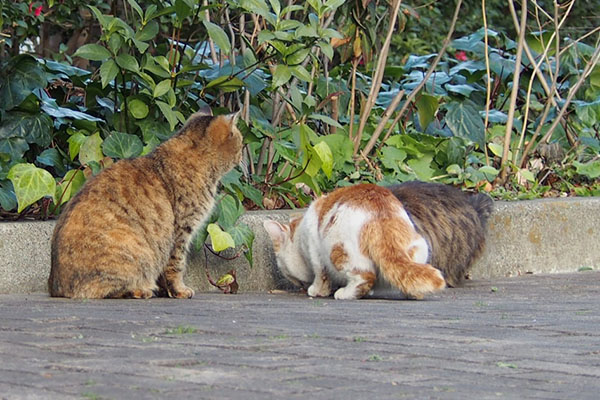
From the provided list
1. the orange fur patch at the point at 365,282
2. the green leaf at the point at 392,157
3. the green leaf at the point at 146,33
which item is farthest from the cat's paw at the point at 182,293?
the green leaf at the point at 392,157

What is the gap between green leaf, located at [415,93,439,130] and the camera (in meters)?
7.44

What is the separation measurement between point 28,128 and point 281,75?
5.09 feet

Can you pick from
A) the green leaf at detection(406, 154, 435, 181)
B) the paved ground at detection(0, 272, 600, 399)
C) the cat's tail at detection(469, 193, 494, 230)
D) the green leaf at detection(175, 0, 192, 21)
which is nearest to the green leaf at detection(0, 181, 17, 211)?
the paved ground at detection(0, 272, 600, 399)

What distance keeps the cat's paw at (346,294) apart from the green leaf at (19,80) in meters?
2.21

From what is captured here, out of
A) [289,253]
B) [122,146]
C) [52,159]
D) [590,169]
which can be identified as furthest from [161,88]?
[590,169]

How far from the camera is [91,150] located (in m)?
5.93

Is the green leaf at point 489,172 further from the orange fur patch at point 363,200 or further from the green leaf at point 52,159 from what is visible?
the green leaf at point 52,159

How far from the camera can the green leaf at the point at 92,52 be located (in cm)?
562

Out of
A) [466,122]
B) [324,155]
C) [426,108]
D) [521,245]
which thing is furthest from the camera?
[466,122]

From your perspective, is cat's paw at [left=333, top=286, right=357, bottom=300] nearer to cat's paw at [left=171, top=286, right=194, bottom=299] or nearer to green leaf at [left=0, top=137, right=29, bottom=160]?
cat's paw at [left=171, top=286, right=194, bottom=299]

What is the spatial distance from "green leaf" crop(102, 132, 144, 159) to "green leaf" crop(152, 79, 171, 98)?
0.95 ft

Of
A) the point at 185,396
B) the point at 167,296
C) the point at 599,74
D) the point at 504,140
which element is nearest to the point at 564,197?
the point at 504,140

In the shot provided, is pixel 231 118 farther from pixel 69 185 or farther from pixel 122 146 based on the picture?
pixel 69 185

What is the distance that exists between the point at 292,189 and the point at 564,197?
85.6 inches
